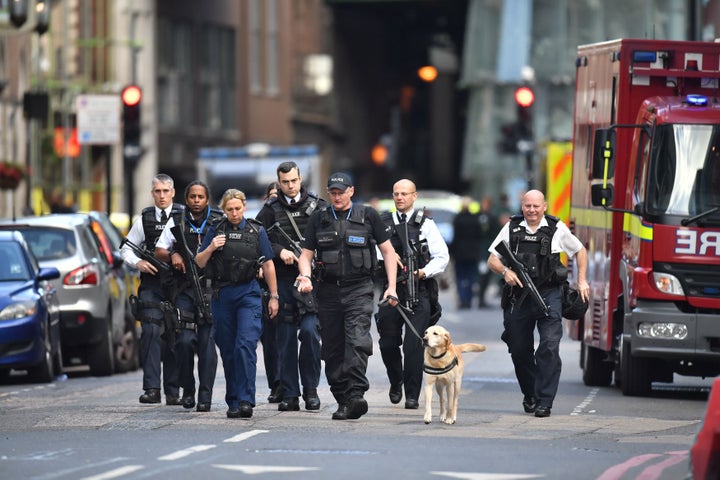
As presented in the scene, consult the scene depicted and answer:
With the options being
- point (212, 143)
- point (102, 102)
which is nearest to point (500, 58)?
point (212, 143)

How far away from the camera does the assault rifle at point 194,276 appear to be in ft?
54.1

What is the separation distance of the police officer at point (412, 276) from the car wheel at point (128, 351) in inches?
251

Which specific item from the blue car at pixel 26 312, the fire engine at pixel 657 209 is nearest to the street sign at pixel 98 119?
the blue car at pixel 26 312

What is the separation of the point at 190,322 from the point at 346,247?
1.71 m

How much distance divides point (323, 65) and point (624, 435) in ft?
194

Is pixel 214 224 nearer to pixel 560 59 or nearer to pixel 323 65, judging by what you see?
pixel 560 59

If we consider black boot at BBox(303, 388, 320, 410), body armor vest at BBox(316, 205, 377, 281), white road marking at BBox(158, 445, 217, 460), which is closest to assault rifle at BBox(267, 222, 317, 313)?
black boot at BBox(303, 388, 320, 410)

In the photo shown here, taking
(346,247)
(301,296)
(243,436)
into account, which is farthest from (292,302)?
(243,436)

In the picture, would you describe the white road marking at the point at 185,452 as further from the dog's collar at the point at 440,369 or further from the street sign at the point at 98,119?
the street sign at the point at 98,119

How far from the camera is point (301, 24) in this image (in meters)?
71.8

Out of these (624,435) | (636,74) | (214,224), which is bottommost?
(624,435)

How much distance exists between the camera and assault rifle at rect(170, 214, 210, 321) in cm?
1648

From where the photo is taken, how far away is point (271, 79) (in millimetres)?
70312

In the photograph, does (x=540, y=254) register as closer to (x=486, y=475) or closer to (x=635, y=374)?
(x=635, y=374)
